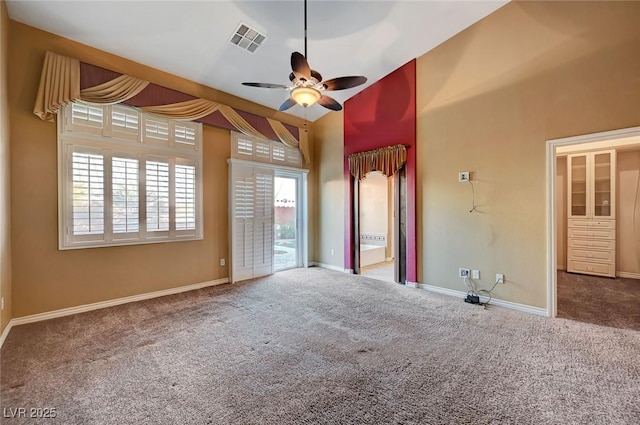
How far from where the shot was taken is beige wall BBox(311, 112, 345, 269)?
597 centimetres

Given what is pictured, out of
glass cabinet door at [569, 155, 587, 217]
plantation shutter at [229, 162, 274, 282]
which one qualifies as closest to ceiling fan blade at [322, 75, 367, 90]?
plantation shutter at [229, 162, 274, 282]

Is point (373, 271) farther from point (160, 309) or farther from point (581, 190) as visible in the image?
point (581, 190)

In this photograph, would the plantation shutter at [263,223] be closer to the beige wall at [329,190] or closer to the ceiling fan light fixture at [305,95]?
the beige wall at [329,190]

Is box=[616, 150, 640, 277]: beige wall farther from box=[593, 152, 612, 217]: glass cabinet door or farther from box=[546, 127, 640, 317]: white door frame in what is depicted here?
box=[546, 127, 640, 317]: white door frame

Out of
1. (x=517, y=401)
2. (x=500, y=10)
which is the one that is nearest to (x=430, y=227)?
(x=517, y=401)

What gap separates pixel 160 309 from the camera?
3.65 metres

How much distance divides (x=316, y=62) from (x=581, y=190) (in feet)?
18.8

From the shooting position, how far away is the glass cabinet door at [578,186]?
5.36 meters

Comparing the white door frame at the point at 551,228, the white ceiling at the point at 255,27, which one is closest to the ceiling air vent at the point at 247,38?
A: the white ceiling at the point at 255,27

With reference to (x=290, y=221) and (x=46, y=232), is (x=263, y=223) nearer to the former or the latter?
(x=290, y=221)

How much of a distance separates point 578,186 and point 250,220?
6558 millimetres

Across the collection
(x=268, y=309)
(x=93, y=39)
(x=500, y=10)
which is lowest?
(x=268, y=309)

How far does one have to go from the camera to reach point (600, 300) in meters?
3.94

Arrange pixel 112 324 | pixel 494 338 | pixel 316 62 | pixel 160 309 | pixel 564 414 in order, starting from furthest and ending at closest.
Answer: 1. pixel 316 62
2. pixel 160 309
3. pixel 112 324
4. pixel 494 338
5. pixel 564 414
